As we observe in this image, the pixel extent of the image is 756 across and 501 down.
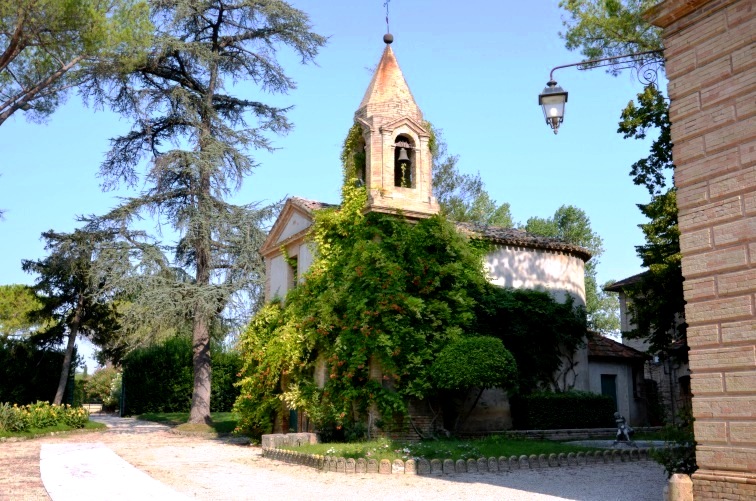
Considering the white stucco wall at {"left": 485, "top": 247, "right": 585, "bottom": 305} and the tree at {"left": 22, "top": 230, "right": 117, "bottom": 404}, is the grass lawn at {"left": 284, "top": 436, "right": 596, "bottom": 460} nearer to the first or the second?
the white stucco wall at {"left": 485, "top": 247, "right": 585, "bottom": 305}

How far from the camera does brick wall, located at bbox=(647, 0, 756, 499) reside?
7.68m

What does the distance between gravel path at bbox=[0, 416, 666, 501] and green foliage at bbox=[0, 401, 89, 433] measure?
751 centimetres

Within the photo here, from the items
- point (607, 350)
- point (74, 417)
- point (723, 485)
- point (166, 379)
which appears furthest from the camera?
point (166, 379)

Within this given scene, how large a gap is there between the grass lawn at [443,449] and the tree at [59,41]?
40.1 ft

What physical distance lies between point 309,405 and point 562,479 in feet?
25.4

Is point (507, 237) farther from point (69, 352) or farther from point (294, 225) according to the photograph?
point (69, 352)

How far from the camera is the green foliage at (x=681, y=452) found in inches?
380

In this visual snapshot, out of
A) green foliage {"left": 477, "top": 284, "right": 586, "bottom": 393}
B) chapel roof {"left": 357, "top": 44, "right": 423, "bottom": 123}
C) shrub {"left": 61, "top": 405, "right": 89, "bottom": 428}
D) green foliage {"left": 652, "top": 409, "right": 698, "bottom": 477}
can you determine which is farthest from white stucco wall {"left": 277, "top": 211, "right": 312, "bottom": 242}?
green foliage {"left": 652, "top": 409, "right": 698, "bottom": 477}

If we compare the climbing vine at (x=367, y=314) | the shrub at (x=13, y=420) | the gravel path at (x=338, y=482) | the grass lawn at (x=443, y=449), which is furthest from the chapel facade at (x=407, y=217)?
the shrub at (x=13, y=420)

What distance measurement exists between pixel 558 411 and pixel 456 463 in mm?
7913

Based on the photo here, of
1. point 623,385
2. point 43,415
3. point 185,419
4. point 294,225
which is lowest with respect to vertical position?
point 185,419

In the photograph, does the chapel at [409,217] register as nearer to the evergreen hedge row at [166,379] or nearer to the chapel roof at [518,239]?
the chapel roof at [518,239]

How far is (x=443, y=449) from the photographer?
1365cm

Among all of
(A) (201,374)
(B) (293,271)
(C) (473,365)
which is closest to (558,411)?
(C) (473,365)
